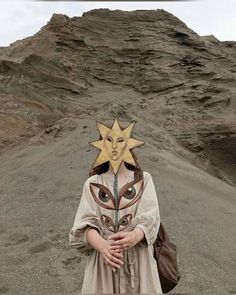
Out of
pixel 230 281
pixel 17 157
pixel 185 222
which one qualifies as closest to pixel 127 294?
pixel 230 281

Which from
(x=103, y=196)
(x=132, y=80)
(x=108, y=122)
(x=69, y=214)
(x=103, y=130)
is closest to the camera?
(x=103, y=196)

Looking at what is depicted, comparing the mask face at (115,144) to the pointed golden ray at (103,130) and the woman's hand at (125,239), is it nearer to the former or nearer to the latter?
the pointed golden ray at (103,130)

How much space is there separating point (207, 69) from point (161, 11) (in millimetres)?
4626

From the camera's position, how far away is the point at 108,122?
13.5m

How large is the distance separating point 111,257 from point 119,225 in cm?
28

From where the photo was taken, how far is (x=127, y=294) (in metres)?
2.89

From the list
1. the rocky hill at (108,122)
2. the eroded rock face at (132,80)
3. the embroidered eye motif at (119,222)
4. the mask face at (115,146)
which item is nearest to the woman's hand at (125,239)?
the embroidered eye motif at (119,222)

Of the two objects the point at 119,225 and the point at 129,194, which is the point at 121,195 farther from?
the point at 119,225

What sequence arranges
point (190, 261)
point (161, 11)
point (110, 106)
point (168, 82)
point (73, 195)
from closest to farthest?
point (190, 261) → point (73, 195) → point (110, 106) → point (168, 82) → point (161, 11)

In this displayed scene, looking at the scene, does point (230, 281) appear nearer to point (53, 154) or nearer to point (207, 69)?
point (53, 154)

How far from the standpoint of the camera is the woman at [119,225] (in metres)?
2.97

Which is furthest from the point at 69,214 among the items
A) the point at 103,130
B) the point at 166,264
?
the point at 166,264

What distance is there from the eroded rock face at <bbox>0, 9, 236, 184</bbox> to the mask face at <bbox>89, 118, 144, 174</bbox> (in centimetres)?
1091

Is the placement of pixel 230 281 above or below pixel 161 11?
below
